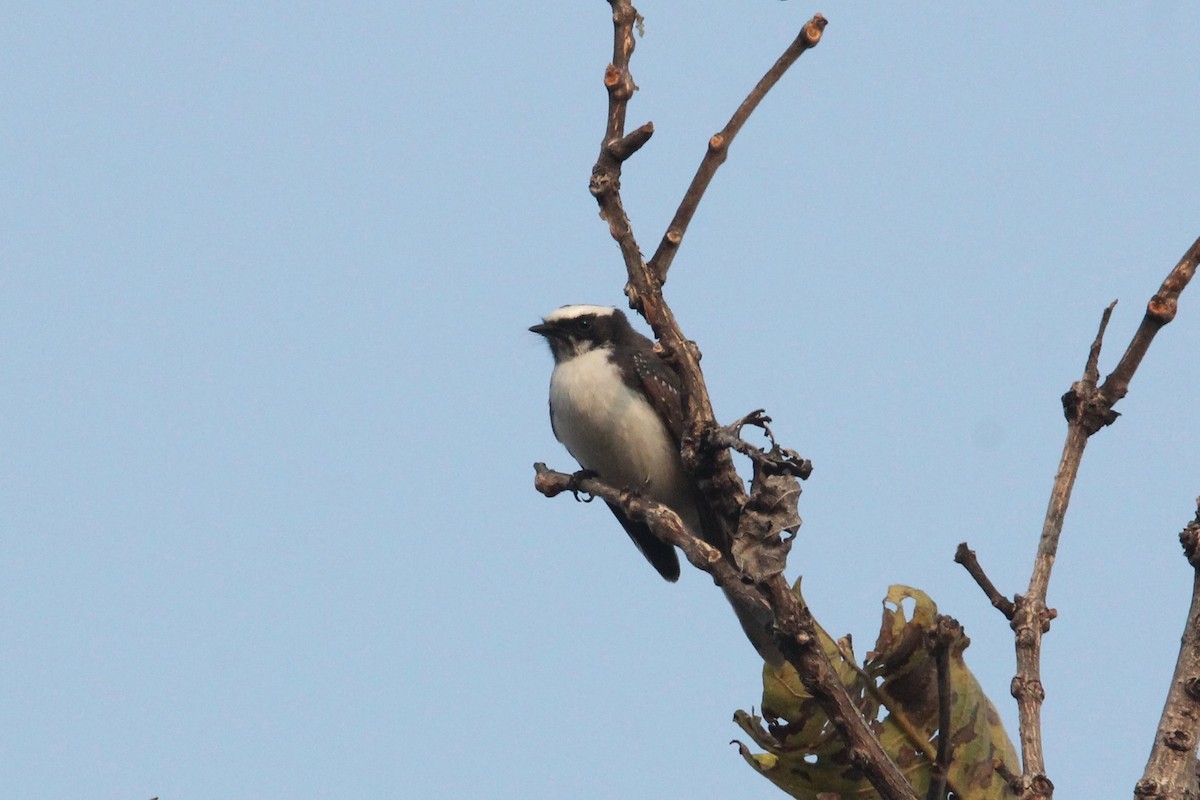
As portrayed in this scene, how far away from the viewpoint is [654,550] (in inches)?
342

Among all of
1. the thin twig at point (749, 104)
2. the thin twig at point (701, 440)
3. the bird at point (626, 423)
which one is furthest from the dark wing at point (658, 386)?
the thin twig at point (749, 104)

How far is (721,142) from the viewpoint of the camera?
167 inches

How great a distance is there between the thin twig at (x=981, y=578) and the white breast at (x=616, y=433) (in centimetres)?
405

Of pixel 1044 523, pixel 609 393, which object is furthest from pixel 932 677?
pixel 609 393

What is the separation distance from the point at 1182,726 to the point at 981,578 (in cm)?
63

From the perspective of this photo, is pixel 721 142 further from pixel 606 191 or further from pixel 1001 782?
pixel 1001 782

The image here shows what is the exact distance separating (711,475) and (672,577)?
420 centimetres

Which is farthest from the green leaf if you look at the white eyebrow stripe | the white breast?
the white eyebrow stripe

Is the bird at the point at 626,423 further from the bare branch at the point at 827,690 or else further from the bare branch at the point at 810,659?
the bare branch at the point at 827,690

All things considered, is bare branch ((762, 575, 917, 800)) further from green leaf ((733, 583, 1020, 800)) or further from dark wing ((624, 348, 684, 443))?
dark wing ((624, 348, 684, 443))

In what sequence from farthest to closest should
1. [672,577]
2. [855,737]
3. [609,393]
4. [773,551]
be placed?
[672,577] → [609,393] → [773,551] → [855,737]

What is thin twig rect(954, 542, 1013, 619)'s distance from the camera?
12.7 ft

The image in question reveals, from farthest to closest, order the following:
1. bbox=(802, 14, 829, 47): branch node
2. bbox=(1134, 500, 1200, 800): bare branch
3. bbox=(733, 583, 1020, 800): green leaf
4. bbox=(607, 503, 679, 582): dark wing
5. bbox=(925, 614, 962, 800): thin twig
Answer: bbox=(607, 503, 679, 582): dark wing < bbox=(733, 583, 1020, 800): green leaf < bbox=(802, 14, 829, 47): branch node < bbox=(925, 614, 962, 800): thin twig < bbox=(1134, 500, 1200, 800): bare branch

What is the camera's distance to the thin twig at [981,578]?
3.87m
